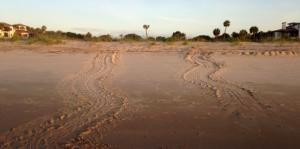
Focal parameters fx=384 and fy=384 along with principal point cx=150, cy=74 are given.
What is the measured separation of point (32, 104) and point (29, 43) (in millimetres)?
12033

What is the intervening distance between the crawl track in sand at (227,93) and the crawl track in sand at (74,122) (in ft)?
6.16

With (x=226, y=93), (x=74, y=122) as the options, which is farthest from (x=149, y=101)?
(x=74, y=122)

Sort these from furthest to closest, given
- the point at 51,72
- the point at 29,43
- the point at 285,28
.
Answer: the point at 285,28
the point at 29,43
the point at 51,72

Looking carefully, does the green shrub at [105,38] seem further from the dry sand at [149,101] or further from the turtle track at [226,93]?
the turtle track at [226,93]

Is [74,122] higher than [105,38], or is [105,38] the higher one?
[105,38]

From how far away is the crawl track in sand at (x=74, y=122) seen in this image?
4.62 metres

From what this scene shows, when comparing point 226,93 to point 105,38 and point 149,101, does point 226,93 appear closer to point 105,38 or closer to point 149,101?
point 149,101

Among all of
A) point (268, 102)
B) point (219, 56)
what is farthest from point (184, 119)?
point (219, 56)

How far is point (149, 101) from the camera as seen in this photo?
7117mm

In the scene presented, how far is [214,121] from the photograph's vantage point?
5.71 meters

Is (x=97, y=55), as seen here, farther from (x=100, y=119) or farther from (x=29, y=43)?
(x=100, y=119)

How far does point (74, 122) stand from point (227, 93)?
3.59 metres

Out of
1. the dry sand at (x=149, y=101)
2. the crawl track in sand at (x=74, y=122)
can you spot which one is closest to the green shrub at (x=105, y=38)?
the dry sand at (x=149, y=101)

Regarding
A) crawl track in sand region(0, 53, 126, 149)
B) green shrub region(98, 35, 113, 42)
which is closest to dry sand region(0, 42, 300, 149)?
crawl track in sand region(0, 53, 126, 149)
